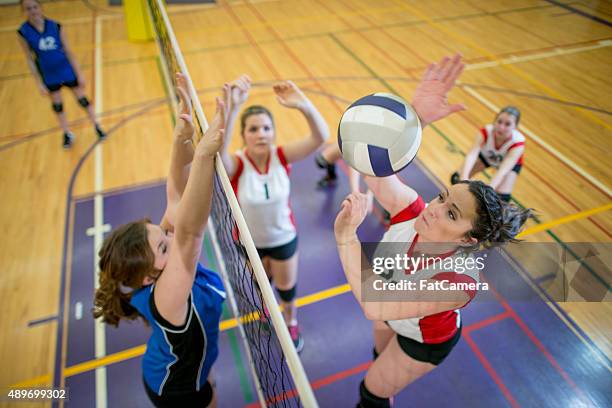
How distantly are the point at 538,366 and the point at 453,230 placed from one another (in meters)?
2.09

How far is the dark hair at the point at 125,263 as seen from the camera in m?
1.74

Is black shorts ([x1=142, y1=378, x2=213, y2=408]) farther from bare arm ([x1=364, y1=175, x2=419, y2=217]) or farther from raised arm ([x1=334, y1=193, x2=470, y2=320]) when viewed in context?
bare arm ([x1=364, y1=175, x2=419, y2=217])

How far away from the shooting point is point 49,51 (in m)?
4.81

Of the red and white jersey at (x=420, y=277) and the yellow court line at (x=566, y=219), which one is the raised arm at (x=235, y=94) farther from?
the yellow court line at (x=566, y=219)

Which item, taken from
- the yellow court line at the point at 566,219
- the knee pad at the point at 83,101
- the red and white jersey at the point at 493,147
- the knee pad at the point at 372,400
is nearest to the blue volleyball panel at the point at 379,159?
the knee pad at the point at 372,400

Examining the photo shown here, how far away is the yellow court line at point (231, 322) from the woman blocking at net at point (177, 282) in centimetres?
76

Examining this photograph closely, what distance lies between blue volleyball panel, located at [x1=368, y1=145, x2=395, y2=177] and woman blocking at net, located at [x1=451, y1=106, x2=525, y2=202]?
7.42 feet

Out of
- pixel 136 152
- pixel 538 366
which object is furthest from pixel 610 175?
pixel 136 152

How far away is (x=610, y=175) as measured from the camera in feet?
11.9

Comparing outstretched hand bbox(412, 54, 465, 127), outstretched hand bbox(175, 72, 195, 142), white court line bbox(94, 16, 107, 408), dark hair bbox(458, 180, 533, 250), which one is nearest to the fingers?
outstretched hand bbox(412, 54, 465, 127)

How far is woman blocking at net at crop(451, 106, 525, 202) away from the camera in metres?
3.85

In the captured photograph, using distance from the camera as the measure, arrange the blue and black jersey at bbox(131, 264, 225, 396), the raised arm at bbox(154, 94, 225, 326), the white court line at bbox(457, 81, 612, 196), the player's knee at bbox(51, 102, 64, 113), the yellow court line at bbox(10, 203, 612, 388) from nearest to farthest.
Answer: the raised arm at bbox(154, 94, 225, 326) → the blue and black jersey at bbox(131, 264, 225, 396) → the yellow court line at bbox(10, 203, 612, 388) → the white court line at bbox(457, 81, 612, 196) → the player's knee at bbox(51, 102, 64, 113)

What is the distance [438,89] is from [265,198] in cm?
131

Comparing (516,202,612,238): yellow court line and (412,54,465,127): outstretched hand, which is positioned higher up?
(412,54,465,127): outstretched hand
